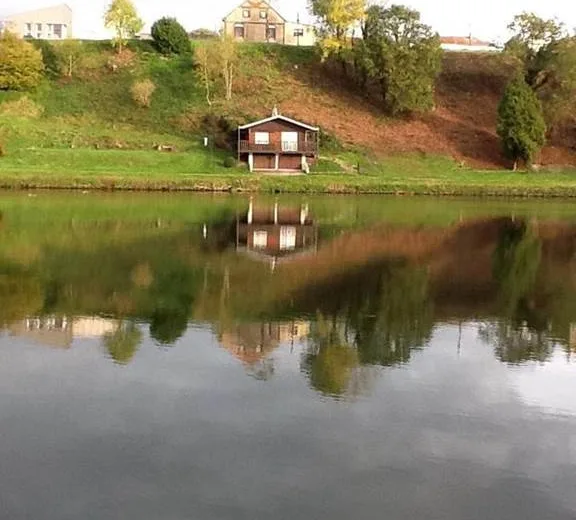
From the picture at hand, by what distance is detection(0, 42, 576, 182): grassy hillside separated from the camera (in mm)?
51062

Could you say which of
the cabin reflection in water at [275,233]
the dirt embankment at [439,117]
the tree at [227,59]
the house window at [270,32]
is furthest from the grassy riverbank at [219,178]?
the house window at [270,32]

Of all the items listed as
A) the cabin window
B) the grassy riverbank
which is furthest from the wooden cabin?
the cabin window

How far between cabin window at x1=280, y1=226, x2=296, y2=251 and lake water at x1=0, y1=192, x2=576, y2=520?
606 millimetres

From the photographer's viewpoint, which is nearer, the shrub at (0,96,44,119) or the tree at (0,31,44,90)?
the shrub at (0,96,44,119)

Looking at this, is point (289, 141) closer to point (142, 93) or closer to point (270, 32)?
point (142, 93)

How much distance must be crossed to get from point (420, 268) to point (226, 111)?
37.4 meters

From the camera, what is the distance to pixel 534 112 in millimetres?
54875

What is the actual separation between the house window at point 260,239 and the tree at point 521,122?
1198 inches

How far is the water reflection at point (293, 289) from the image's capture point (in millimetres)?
14242

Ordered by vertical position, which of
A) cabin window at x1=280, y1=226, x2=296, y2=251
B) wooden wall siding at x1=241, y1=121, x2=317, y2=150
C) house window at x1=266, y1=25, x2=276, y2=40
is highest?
house window at x1=266, y1=25, x2=276, y2=40

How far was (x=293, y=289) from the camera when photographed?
62.8ft

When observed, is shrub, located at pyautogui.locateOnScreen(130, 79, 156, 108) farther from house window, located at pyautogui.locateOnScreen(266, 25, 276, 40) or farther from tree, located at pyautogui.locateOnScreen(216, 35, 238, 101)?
house window, located at pyautogui.locateOnScreen(266, 25, 276, 40)

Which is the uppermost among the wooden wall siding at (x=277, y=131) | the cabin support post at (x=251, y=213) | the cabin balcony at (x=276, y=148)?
the wooden wall siding at (x=277, y=131)

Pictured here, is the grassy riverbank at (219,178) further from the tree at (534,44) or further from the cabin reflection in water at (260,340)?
the cabin reflection in water at (260,340)
